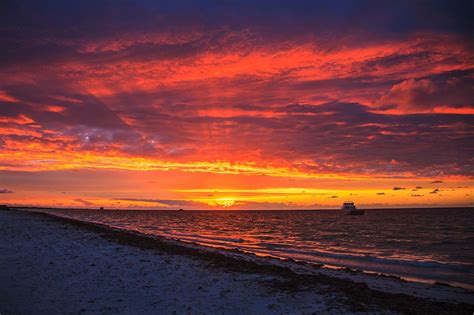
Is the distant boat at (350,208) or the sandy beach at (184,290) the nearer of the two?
the sandy beach at (184,290)

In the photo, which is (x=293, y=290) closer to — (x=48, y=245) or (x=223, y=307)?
(x=223, y=307)

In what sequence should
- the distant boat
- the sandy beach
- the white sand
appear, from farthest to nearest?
the distant boat
the sandy beach
the white sand

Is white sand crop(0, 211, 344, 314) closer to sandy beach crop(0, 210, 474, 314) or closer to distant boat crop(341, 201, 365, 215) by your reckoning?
sandy beach crop(0, 210, 474, 314)

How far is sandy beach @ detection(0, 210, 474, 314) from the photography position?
390 inches

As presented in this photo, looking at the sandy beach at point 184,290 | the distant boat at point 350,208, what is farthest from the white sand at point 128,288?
the distant boat at point 350,208

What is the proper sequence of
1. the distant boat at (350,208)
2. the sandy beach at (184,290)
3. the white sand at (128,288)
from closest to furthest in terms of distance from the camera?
the white sand at (128,288)
the sandy beach at (184,290)
the distant boat at (350,208)

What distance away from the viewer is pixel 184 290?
1193 cm

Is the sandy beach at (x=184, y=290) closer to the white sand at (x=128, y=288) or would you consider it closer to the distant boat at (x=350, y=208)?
the white sand at (x=128, y=288)

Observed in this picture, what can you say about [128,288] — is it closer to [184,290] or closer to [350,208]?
[184,290]

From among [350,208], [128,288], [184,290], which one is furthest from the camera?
[350,208]

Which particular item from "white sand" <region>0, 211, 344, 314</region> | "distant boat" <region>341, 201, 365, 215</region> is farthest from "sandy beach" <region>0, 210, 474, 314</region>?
"distant boat" <region>341, 201, 365, 215</region>

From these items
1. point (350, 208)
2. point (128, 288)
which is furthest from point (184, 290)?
point (350, 208)

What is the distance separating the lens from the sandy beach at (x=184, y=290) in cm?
990

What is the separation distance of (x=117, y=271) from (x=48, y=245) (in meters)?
9.50
